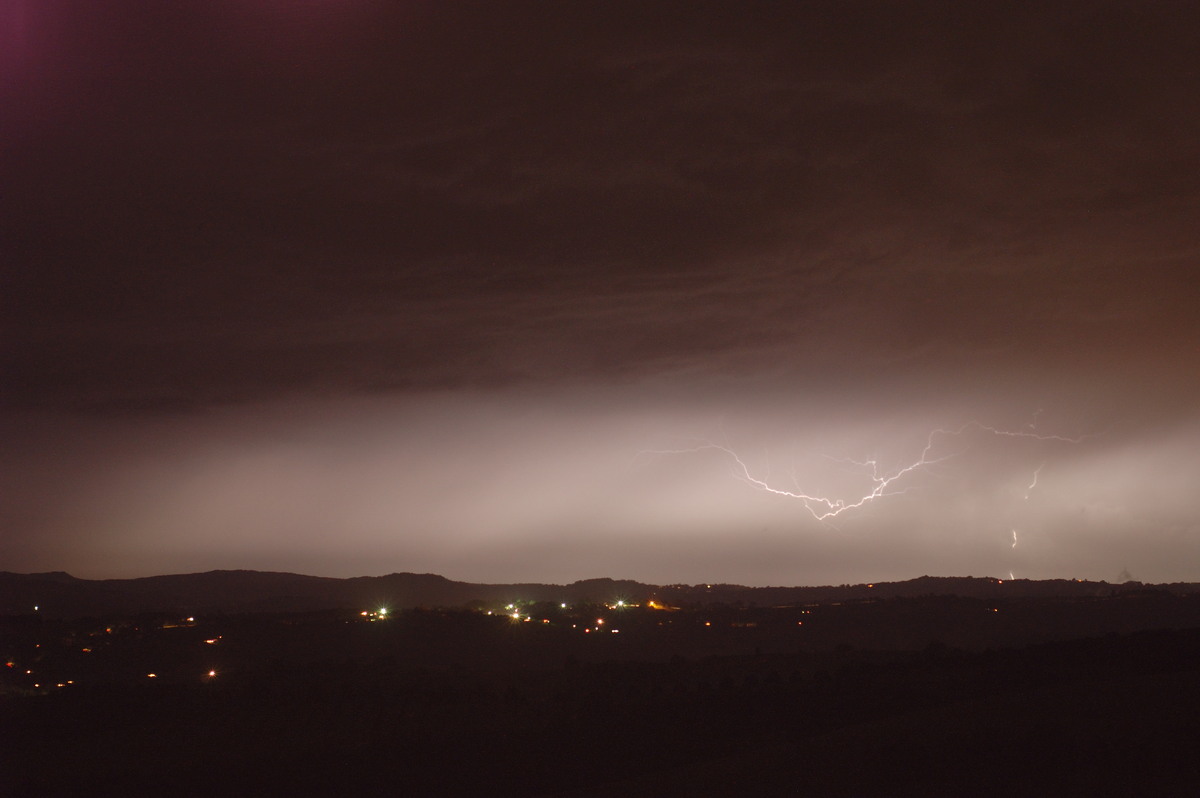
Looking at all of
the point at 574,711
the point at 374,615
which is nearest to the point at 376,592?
the point at 374,615

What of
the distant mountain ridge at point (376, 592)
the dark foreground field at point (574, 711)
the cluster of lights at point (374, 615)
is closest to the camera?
the dark foreground field at point (574, 711)

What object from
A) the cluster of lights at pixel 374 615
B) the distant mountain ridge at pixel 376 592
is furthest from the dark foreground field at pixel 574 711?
the distant mountain ridge at pixel 376 592

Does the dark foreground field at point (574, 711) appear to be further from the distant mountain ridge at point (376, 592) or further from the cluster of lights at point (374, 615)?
the distant mountain ridge at point (376, 592)

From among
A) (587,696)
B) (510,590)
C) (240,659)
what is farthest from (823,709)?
(510,590)

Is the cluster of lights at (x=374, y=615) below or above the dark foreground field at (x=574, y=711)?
above

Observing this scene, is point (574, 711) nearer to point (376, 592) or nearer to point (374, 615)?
point (374, 615)

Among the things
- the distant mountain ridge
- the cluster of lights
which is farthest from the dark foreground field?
the distant mountain ridge

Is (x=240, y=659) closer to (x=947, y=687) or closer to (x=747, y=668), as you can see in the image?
(x=747, y=668)
